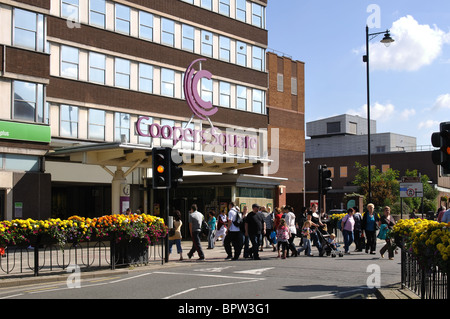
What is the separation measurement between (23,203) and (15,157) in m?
1.97

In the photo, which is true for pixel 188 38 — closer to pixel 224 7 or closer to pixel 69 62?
pixel 224 7

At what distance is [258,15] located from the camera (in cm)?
4434

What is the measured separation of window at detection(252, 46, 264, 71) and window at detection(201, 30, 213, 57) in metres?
4.74

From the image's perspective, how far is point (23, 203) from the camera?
26.4 metres

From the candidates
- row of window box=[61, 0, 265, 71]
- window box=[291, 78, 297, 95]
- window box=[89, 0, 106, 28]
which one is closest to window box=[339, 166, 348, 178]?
window box=[291, 78, 297, 95]

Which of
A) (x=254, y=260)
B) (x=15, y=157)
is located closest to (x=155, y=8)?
(x=15, y=157)

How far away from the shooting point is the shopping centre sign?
115 feet

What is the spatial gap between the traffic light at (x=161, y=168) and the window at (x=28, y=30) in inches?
454

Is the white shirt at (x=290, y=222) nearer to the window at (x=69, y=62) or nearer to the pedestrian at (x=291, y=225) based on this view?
the pedestrian at (x=291, y=225)

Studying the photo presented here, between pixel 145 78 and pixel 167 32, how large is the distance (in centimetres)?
343

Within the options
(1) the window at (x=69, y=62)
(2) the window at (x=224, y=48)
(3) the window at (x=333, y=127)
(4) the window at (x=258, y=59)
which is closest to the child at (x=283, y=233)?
(1) the window at (x=69, y=62)

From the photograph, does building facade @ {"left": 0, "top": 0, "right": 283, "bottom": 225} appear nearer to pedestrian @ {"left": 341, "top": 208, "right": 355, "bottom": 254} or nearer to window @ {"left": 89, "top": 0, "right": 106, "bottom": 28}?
window @ {"left": 89, "top": 0, "right": 106, "bottom": 28}

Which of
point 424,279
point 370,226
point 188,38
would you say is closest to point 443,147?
point 424,279
